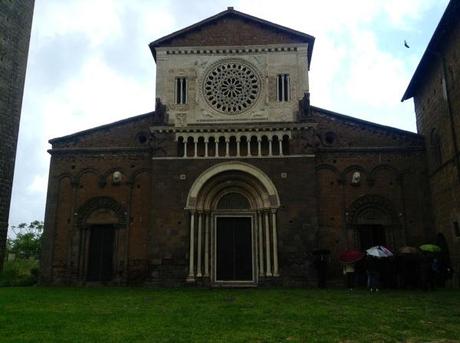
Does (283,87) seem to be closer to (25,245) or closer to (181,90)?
(181,90)

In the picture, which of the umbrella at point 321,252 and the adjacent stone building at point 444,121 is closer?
the adjacent stone building at point 444,121

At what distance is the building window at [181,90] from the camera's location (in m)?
26.2

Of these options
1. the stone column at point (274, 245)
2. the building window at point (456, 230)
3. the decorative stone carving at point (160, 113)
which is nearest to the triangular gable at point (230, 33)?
the decorative stone carving at point (160, 113)

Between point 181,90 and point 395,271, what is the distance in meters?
15.3

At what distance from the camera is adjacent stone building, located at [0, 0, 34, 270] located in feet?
80.6

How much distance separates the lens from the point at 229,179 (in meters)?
25.0

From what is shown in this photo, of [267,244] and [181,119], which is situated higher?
[181,119]

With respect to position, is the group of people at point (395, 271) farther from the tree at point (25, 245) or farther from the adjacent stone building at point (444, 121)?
the tree at point (25, 245)

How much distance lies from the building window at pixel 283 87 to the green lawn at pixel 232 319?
42.4 ft

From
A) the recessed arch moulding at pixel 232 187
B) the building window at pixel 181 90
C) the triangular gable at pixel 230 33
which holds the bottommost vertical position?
the recessed arch moulding at pixel 232 187

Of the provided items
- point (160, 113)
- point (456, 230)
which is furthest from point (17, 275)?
point (456, 230)

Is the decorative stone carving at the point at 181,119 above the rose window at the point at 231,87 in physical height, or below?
below

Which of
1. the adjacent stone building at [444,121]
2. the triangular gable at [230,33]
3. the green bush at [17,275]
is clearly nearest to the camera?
the adjacent stone building at [444,121]

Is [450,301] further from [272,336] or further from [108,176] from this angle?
[108,176]
